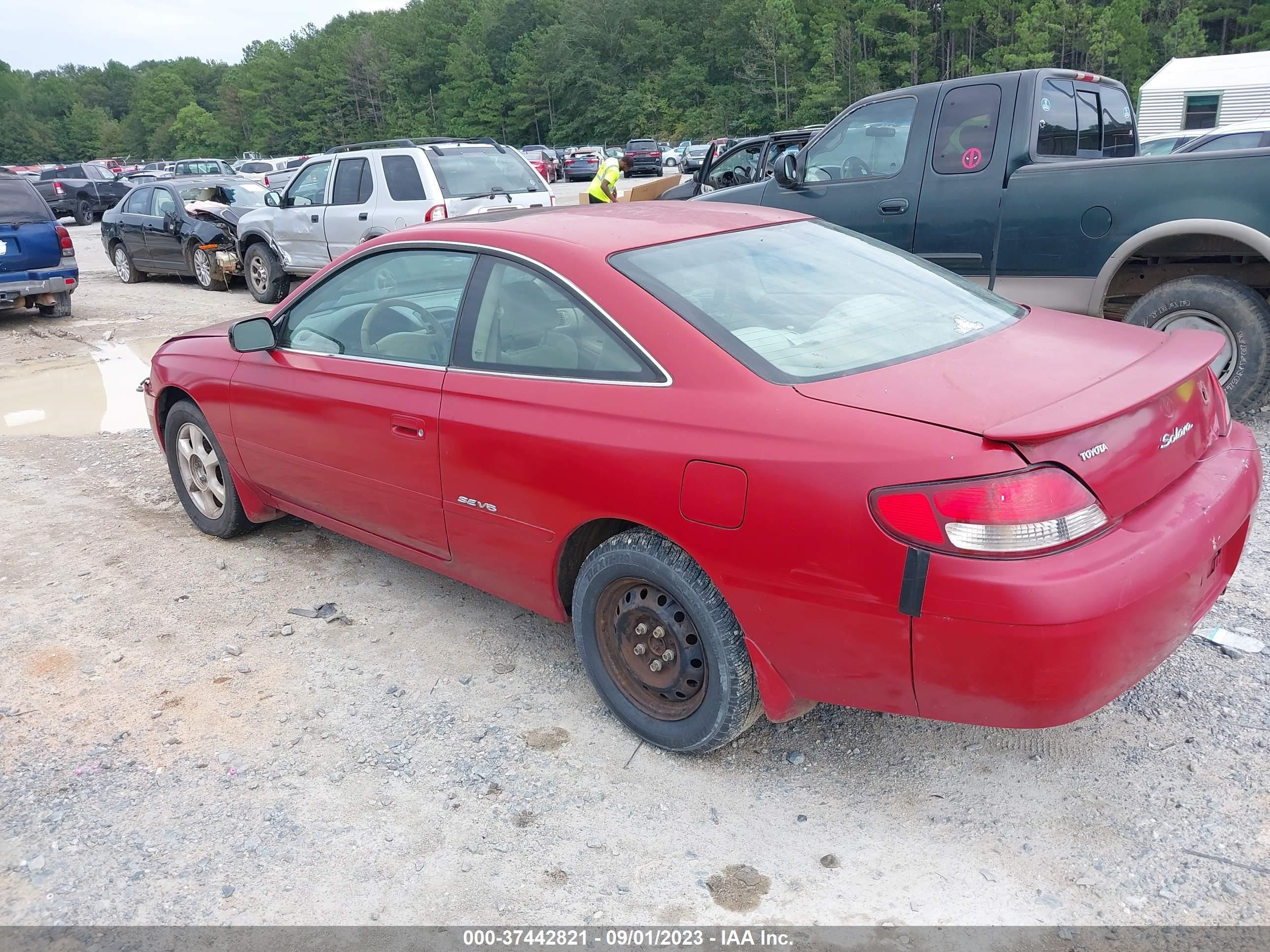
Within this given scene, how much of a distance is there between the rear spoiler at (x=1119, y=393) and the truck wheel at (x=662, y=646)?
0.92 metres

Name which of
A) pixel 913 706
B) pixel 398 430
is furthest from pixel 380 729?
pixel 913 706

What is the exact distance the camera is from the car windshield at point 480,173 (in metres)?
10.4

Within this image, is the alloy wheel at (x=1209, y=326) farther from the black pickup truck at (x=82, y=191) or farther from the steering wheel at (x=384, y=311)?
the black pickup truck at (x=82, y=191)

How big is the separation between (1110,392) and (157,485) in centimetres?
546

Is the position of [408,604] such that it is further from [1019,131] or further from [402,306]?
[1019,131]

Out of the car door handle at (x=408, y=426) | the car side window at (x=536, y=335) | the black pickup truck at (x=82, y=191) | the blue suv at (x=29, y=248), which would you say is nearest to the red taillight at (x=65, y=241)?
the blue suv at (x=29, y=248)

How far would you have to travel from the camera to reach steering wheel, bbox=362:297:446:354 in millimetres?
3557

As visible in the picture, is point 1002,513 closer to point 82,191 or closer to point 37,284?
point 37,284

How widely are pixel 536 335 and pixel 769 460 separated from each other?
1081 mm

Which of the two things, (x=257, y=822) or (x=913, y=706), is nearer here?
(x=913, y=706)

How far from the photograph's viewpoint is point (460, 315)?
3.42 m

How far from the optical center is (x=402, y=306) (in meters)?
3.80

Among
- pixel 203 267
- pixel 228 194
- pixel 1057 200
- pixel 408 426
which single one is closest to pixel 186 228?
pixel 203 267

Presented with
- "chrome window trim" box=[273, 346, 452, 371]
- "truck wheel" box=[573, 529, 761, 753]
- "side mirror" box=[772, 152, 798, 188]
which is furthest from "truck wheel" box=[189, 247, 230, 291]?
"truck wheel" box=[573, 529, 761, 753]
